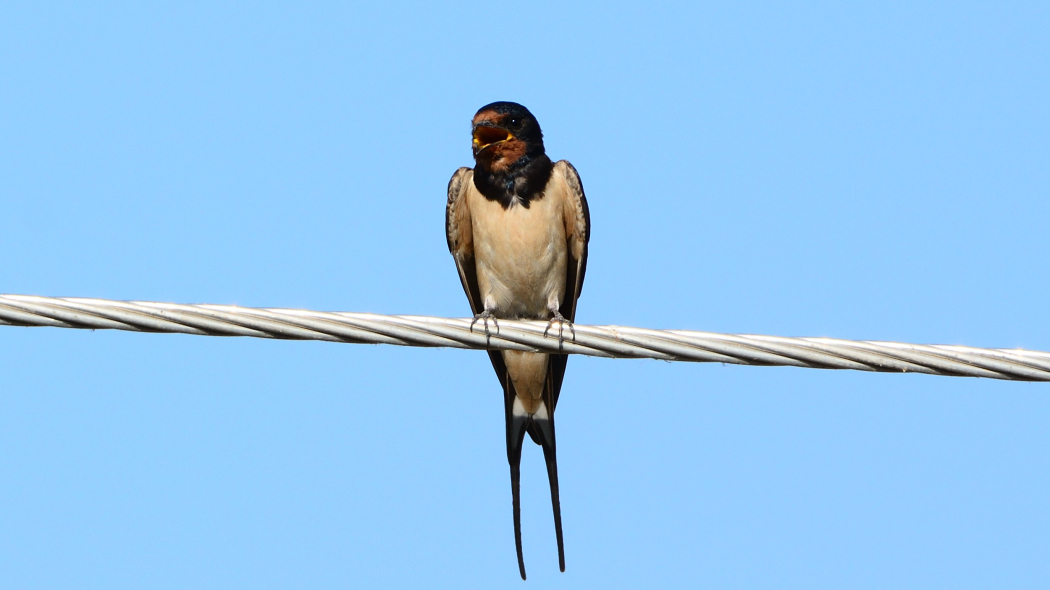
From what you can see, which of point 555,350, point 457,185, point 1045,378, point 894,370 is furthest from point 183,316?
point 457,185

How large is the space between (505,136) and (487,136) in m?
0.11

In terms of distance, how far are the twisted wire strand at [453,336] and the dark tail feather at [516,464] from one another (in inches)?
90.3

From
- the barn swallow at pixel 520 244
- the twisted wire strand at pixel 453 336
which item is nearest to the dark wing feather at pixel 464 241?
the barn swallow at pixel 520 244

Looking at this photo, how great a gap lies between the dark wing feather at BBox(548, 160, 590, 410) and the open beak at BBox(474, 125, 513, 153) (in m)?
0.32

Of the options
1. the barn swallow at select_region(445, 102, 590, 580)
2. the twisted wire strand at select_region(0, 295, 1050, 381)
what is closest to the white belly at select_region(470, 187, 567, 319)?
the barn swallow at select_region(445, 102, 590, 580)

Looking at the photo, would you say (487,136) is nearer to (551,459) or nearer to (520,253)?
(520,253)

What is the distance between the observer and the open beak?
6176 millimetres

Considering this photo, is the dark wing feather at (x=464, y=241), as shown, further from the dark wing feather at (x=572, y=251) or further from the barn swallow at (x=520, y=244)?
the dark wing feather at (x=572, y=251)

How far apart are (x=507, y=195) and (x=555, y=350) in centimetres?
244

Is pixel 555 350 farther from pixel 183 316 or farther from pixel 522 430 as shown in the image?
pixel 522 430

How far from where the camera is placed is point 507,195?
601 centimetres

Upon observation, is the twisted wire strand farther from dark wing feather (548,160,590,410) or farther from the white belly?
dark wing feather (548,160,590,410)

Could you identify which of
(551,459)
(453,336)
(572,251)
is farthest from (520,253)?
(453,336)

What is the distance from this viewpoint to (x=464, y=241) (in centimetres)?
636
